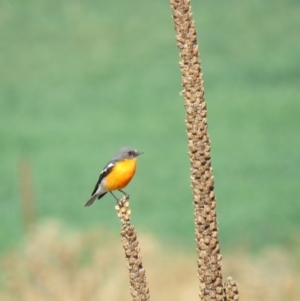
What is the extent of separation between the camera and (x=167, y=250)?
609 inches

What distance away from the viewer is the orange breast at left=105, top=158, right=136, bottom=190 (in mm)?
6418

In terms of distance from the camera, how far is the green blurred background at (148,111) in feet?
59.3

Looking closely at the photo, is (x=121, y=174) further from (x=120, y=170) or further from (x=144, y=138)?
(x=144, y=138)

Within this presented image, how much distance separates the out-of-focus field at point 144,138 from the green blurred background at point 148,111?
0.05 m

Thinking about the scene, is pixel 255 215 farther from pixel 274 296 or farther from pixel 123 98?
pixel 123 98

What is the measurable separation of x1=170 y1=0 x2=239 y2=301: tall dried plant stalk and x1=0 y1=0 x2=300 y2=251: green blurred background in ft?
40.7

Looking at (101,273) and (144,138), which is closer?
(101,273)

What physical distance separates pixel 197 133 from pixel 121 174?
2982 mm

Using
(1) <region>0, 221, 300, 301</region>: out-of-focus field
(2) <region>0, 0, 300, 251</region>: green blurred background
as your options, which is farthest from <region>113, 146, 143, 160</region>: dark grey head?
(2) <region>0, 0, 300, 251</region>: green blurred background

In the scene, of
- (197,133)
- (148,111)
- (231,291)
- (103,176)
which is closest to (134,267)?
(231,291)

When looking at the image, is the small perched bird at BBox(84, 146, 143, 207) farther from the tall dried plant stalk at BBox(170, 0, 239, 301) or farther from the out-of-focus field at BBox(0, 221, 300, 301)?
the out-of-focus field at BBox(0, 221, 300, 301)

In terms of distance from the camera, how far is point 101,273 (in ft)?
39.9

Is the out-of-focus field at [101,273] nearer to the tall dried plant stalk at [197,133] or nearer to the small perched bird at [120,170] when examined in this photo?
the small perched bird at [120,170]

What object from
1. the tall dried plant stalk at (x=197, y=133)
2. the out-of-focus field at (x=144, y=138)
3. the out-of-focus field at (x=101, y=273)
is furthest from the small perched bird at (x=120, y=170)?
the out-of-focus field at (x=101, y=273)
